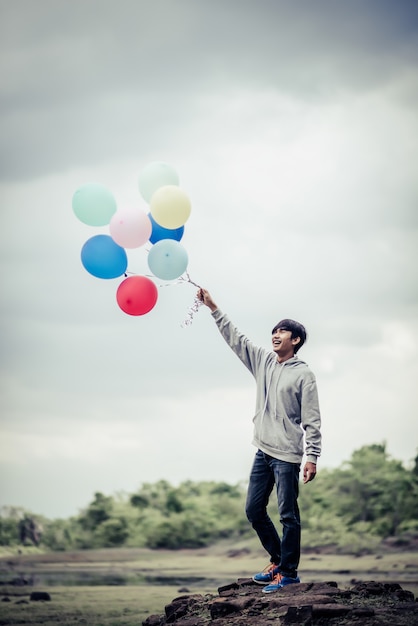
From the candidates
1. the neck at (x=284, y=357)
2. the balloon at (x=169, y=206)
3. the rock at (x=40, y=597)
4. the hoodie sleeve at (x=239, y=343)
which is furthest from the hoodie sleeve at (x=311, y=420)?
the rock at (x=40, y=597)

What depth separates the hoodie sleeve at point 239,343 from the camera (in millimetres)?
6074

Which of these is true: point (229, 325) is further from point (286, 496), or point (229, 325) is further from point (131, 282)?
point (286, 496)

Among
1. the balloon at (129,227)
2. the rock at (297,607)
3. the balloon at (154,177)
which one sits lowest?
the rock at (297,607)

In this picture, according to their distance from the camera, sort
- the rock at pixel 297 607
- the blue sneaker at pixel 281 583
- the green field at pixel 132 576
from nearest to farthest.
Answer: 1. the rock at pixel 297 607
2. the blue sneaker at pixel 281 583
3. the green field at pixel 132 576

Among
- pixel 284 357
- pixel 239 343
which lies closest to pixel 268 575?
pixel 284 357

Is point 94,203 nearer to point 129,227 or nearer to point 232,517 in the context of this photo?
point 129,227

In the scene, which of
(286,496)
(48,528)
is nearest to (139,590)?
(286,496)

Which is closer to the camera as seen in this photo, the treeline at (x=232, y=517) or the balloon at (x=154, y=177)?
the balloon at (x=154, y=177)

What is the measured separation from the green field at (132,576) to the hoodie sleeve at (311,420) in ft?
11.6

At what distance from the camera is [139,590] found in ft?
35.4

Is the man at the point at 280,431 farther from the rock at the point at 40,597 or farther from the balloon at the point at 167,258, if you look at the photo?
the rock at the point at 40,597

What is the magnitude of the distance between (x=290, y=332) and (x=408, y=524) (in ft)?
35.3

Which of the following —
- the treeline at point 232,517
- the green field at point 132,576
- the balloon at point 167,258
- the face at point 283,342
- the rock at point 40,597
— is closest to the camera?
the face at point 283,342

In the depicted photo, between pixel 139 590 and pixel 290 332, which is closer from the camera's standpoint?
pixel 290 332
